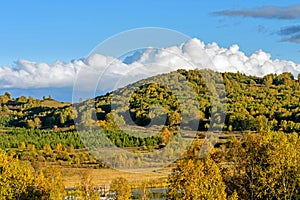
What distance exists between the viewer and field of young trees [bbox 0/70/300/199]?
52094mm

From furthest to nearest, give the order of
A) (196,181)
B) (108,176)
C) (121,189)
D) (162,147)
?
(162,147) → (108,176) → (121,189) → (196,181)

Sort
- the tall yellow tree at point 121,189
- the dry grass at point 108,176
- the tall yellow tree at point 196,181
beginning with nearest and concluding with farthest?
the tall yellow tree at point 196,181 < the tall yellow tree at point 121,189 < the dry grass at point 108,176

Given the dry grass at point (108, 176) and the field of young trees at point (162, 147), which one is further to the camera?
the dry grass at point (108, 176)

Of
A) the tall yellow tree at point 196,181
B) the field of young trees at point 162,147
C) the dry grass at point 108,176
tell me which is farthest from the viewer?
the dry grass at point 108,176

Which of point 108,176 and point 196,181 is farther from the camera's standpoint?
point 108,176

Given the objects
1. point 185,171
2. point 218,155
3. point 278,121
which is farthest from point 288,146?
point 278,121

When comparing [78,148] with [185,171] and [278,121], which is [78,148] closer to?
[278,121]

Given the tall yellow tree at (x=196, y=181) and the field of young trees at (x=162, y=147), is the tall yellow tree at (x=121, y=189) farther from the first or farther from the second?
the tall yellow tree at (x=196, y=181)

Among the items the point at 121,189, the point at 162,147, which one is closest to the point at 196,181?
the point at 121,189

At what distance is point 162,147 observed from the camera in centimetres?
13588

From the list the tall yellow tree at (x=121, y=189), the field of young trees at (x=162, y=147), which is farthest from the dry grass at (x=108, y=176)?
the tall yellow tree at (x=121, y=189)

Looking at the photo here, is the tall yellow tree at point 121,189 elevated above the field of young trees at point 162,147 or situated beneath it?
situated beneath

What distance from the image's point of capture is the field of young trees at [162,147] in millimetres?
52094

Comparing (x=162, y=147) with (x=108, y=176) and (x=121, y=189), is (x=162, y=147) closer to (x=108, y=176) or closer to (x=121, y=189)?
(x=108, y=176)
